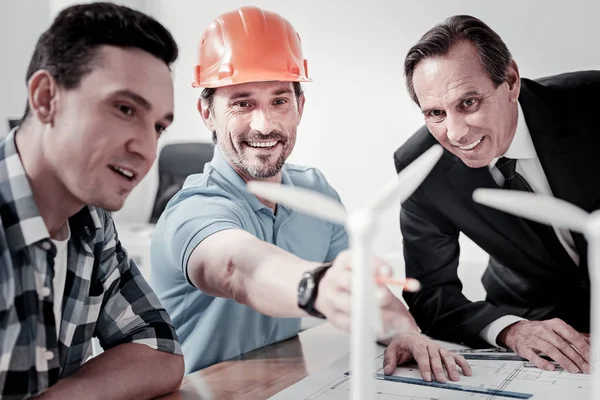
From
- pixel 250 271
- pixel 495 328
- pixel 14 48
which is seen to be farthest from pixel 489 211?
pixel 14 48

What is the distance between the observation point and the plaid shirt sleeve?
140cm

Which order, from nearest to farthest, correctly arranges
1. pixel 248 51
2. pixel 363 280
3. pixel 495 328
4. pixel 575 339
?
1. pixel 363 280
2. pixel 575 339
3. pixel 495 328
4. pixel 248 51

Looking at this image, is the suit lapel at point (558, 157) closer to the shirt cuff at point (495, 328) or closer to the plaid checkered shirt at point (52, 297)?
the shirt cuff at point (495, 328)

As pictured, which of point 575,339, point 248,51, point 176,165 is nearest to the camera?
point 575,339

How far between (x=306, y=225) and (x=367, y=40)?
1045 mm

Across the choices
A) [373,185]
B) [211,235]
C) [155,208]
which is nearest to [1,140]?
[211,235]

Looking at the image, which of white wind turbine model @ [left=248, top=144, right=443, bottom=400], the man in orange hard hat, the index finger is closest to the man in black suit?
the index finger

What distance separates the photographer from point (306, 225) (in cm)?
198

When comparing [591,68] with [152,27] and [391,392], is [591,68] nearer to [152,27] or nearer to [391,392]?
[391,392]

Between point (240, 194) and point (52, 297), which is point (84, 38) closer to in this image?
point (52, 297)

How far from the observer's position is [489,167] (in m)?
1.92

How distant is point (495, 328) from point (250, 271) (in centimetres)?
73

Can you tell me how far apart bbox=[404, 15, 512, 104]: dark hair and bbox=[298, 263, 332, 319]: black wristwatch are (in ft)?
3.25

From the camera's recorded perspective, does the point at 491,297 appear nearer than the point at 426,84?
No
